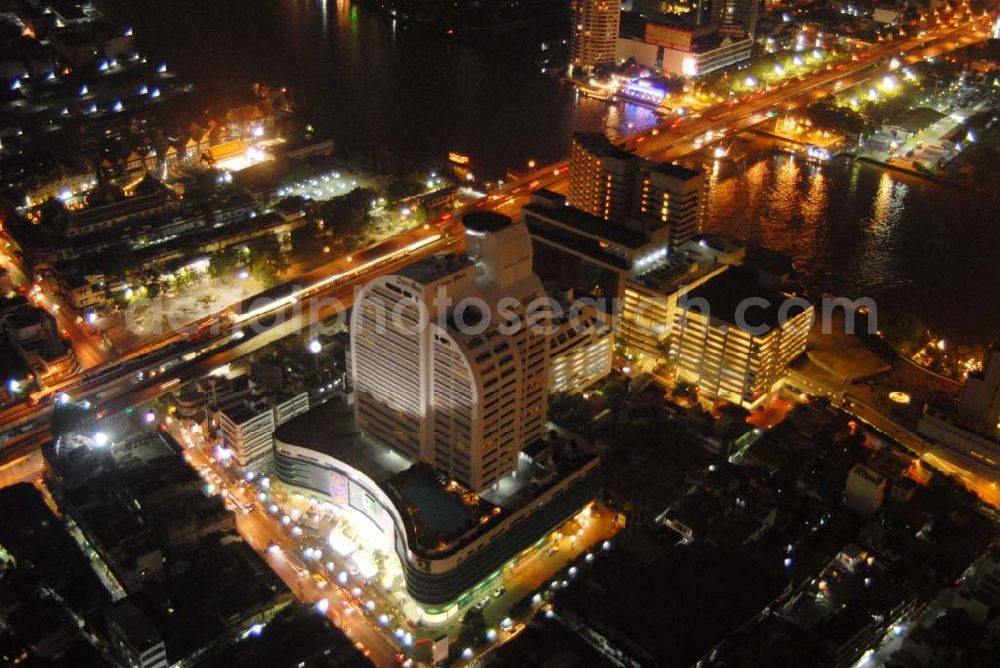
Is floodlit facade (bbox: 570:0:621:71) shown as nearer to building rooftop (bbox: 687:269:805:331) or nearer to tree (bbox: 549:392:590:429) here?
building rooftop (bbox: 687:269:805:331)

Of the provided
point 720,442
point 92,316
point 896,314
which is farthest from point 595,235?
point 92,316

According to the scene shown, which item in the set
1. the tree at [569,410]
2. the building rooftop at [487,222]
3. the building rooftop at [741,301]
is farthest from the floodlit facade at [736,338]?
the building rooftop at [487,222]

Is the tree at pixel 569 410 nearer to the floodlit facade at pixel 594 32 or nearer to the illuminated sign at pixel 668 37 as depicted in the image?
the illuminated sign at pixel 668 37

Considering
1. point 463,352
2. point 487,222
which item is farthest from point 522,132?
point 463,352

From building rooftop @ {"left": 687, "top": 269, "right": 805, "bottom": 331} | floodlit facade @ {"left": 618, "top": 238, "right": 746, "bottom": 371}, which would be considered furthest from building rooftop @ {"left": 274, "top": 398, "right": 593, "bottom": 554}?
building rooftop @ {"left": 687, "top": 269, "right": 805, "bottom": 331}

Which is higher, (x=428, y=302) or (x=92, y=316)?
(x=428, y=302)

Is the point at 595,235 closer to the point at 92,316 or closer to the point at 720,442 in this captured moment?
the point at 720,442
